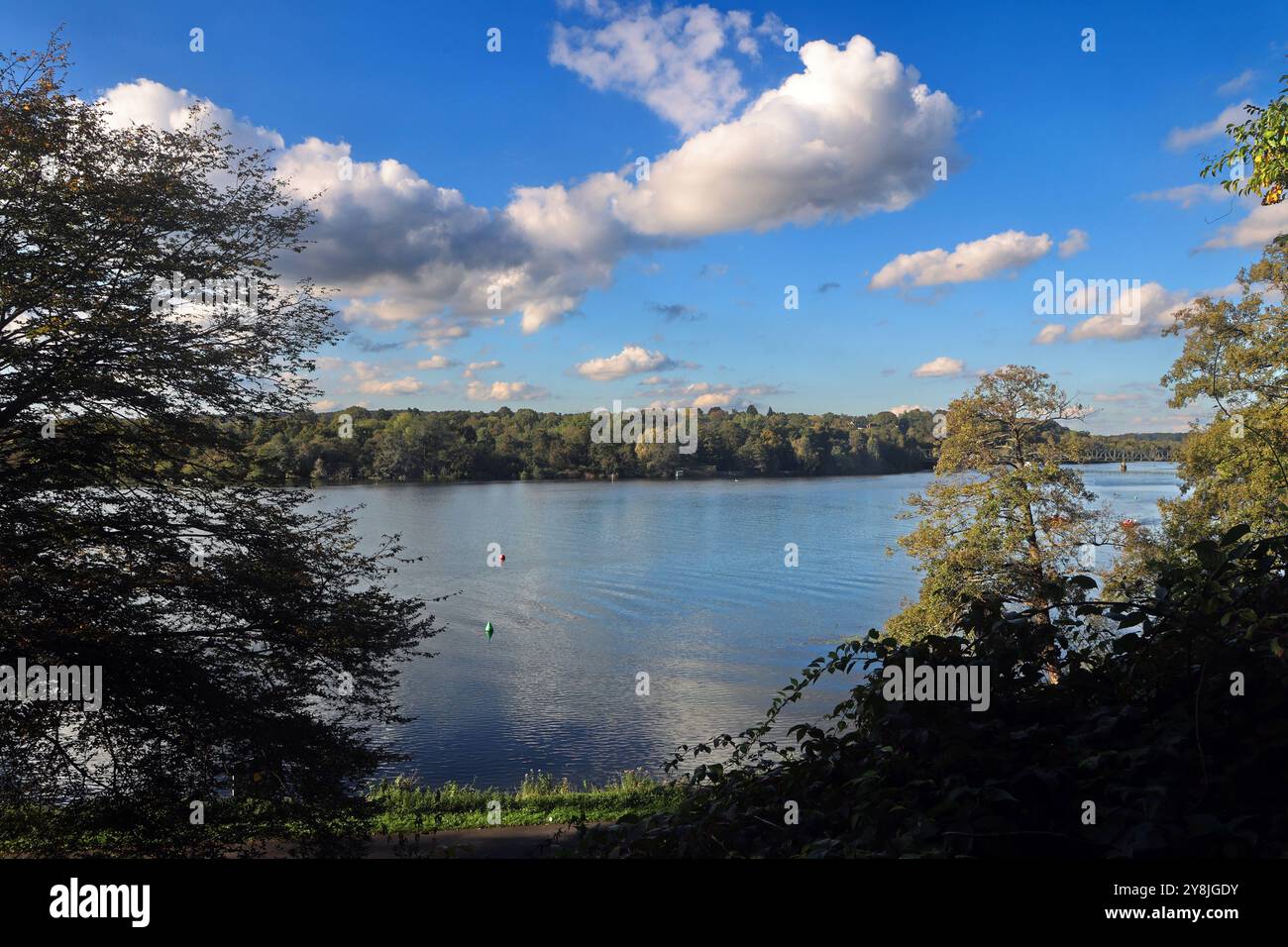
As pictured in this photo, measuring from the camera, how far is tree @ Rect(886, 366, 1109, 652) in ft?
61.0

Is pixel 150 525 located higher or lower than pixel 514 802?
higher

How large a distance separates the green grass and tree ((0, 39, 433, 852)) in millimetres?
2441

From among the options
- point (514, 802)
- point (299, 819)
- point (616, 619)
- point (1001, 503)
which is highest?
point (1001, 503)

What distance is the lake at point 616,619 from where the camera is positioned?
70.3 feet

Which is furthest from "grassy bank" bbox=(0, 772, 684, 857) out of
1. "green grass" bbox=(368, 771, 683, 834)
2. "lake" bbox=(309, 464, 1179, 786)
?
"lake" bbox=(309, 464, 1179, 786)

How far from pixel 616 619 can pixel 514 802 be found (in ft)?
62.1

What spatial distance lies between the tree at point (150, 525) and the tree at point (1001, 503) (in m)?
11.9

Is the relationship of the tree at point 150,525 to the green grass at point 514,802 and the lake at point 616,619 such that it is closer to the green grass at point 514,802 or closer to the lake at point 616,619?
the green grass at point 514,802

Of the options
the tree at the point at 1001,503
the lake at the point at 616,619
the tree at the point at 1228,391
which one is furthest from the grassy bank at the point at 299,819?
the tree at the point at 1228,391

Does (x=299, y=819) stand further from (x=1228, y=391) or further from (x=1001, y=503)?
(x=1228, y=391)

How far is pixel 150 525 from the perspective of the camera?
12039mm

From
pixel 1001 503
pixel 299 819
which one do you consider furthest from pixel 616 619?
pixel 299 819
